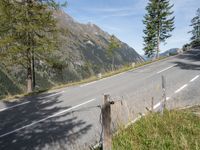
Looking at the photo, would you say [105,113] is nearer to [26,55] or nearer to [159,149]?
[159,149]

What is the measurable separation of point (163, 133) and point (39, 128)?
438 cm

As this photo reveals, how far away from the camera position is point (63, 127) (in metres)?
8.62

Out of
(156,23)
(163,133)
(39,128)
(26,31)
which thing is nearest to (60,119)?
(39,128)

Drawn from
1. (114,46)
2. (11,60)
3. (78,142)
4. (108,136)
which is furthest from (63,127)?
(114,46)

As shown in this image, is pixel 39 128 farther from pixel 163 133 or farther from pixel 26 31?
pixel 26 31

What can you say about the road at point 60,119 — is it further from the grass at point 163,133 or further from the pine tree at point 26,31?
the pine tree at point 26,31

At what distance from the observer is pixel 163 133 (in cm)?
588

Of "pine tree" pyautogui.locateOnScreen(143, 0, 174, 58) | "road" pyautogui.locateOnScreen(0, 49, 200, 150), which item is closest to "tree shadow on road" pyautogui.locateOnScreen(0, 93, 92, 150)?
"road" pyautogui.locateOnScreen(0, 49, 200, 150)

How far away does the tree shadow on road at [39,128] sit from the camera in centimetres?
724

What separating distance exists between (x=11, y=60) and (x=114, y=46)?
50234mm

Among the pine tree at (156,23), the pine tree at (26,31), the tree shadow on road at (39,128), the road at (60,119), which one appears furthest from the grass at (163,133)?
the pine tree at (156,23)

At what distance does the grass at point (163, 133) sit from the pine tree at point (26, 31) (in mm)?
15078

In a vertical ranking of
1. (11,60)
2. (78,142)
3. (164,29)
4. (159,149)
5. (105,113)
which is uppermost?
(164,29)

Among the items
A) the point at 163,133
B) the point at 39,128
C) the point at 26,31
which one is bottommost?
the point at 39,128
